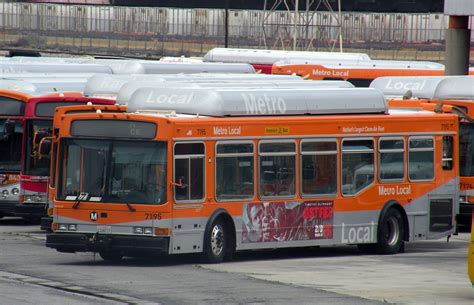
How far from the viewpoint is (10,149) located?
25969 mm

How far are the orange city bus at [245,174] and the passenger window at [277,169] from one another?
2cm

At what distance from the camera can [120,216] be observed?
61.5 feet

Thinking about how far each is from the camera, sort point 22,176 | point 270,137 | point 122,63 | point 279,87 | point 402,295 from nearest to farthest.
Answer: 1. point 402,295
2. point 270,137
3. point 279,87
4. point 22,176
5. point 122,63

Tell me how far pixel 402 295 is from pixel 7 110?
40.6 feet

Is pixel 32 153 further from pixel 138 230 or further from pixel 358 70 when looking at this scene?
pixel 358 70

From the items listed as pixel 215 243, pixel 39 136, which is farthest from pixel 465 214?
pixel 39 136

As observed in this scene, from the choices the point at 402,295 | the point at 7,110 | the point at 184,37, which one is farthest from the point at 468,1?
the point at 184,37

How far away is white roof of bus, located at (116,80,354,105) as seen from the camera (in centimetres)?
2055

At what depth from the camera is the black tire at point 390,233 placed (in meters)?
21.8

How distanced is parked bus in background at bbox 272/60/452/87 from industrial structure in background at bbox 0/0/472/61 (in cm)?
2498

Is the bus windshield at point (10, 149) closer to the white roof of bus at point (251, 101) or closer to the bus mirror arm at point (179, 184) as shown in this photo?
the white roof of bus at point (251, 101)

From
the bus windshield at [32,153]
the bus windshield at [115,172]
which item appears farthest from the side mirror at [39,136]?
the bus windshield at [115,172]

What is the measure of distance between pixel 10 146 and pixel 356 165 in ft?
25.7

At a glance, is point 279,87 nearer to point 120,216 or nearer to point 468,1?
point 120,216
